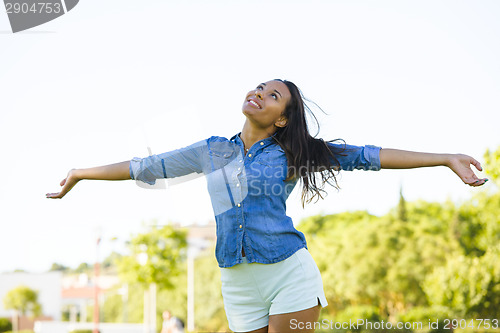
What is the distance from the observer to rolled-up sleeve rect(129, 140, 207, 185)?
2.52m

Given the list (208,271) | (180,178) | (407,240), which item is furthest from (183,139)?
(208,271)

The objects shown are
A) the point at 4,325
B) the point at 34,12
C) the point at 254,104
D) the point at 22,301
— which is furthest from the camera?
the point at 22,301

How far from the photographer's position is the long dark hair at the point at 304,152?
2.46m

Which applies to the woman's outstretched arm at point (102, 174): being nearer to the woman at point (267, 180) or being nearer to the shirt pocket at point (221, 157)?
the woman at point (267, 180)

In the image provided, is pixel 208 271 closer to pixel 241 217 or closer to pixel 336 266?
pixel 336 266

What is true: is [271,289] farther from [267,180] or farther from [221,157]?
[221,157]

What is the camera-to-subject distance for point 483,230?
54.6ft

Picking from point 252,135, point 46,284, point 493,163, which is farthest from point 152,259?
point 46,284

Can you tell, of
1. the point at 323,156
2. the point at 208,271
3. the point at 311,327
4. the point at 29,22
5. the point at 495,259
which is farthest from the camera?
the point at 208,271

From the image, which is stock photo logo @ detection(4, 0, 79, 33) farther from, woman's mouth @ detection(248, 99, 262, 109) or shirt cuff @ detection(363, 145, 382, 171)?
shirt cuff @ detection(363, 145, 382, 171)

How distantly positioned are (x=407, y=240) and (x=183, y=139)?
1543 cm

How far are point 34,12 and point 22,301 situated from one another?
32.3 m

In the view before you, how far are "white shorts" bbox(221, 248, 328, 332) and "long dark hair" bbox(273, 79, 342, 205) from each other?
32 cm

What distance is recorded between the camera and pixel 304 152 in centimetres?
249
